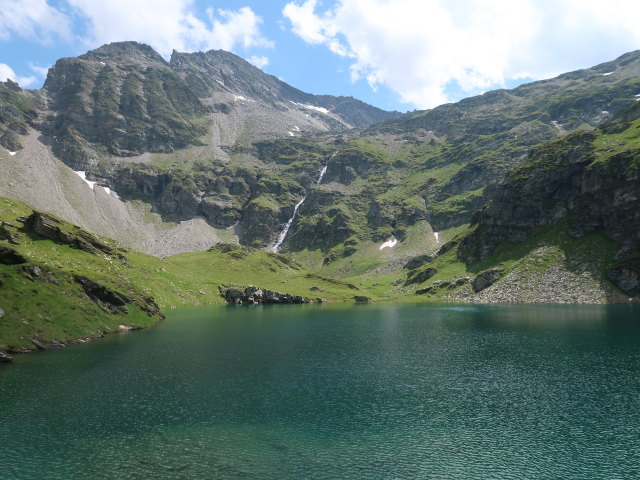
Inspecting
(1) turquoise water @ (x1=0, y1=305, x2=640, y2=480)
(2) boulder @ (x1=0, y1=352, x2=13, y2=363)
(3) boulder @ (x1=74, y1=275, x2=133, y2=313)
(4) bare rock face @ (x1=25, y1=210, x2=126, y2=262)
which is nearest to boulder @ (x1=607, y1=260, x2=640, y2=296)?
(1) turquoise water @ (x1=0, y1=305, x2=640, y2=480)

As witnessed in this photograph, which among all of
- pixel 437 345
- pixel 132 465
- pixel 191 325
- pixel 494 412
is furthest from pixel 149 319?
pixel 494 412

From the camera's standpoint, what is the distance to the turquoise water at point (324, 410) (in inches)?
1211

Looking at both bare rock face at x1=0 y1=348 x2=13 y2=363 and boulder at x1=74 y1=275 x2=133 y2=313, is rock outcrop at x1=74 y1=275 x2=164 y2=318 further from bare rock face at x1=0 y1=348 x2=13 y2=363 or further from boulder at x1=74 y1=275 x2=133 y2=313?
bare rock face at x1=0 y1=348 x2=13 y2=363

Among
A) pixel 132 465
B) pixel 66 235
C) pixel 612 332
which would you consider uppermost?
pixel 66 235

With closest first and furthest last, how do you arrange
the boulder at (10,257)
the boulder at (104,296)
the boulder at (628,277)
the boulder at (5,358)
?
the boulder at (5,358) < the boulder at (10,257) < the boulder at (104,296) < the boulder at (628,277)

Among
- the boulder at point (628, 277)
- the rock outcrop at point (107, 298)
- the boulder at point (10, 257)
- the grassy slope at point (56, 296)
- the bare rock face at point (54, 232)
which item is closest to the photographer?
the grassy slope at point (56, 296)

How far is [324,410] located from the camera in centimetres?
4303

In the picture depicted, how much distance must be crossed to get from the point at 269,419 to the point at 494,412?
23312 millimetres

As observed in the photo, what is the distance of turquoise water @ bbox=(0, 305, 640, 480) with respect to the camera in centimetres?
3077

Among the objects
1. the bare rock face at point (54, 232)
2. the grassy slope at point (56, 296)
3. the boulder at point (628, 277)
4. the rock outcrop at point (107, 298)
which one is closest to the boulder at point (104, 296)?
the rock outcrop at point (107, 298)

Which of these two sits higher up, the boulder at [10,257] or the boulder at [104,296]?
the boulder at [10,257]

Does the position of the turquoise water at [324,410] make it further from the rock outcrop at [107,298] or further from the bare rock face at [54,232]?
the bare rock face at [54,232]

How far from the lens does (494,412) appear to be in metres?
42.3

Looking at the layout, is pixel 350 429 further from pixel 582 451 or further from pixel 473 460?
pixel 582 451
